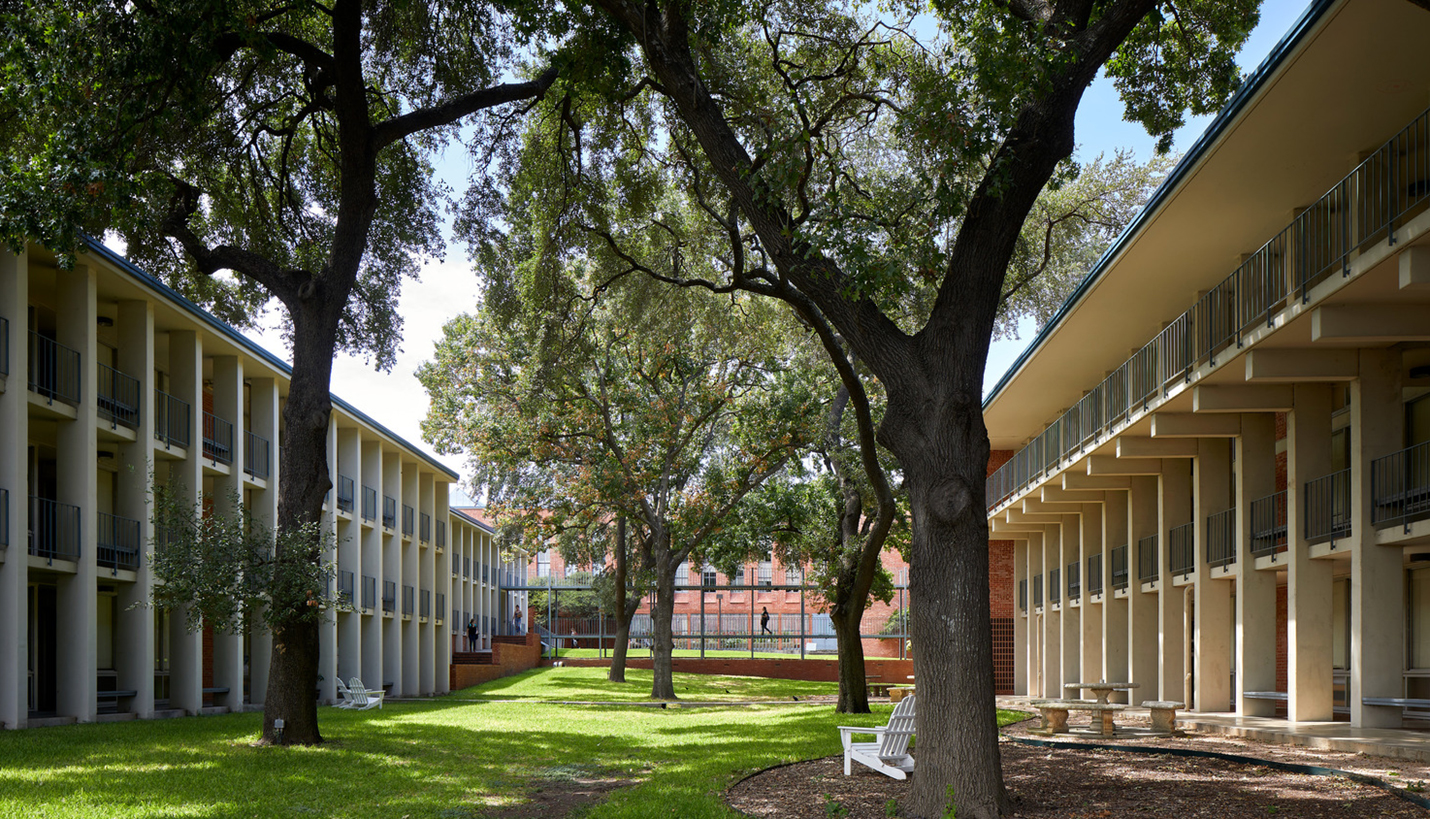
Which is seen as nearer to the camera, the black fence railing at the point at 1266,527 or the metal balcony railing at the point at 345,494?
the black fence railing at the point at 1266,527

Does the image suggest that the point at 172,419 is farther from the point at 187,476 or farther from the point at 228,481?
the point at 228,481

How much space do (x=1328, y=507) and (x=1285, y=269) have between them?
3.51 m

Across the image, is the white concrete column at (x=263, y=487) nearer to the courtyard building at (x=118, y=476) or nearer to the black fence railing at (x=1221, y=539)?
the courtyard building at (x=118, y=476)

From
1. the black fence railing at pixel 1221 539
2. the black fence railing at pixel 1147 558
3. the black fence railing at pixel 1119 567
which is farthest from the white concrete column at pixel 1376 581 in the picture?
the black fence railing at pixel 1119 567

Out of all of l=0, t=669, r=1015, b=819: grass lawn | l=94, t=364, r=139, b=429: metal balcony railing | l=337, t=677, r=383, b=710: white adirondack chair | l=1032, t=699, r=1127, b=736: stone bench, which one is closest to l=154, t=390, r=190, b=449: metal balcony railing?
l=94, t=364, r=139, b=429: metal balcony railing

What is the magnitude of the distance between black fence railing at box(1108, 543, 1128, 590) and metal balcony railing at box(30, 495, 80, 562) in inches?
798

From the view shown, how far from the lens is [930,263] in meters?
10.6

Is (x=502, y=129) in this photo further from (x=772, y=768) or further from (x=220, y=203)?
(x=772, y=768)

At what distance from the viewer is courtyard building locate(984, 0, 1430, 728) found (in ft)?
43.1

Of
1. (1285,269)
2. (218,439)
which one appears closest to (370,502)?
(218,439)

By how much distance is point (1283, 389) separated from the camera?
17.7 metres

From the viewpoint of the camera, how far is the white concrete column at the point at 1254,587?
1897 cm

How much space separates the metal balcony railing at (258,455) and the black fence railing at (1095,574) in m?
19.1

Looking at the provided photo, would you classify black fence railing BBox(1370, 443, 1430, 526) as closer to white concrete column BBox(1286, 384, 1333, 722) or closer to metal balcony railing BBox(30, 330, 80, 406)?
white concrete column BBox(1286, 384, 1333, 722)
